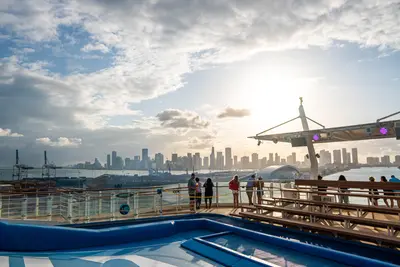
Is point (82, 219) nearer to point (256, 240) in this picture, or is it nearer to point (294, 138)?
point (256, 240)

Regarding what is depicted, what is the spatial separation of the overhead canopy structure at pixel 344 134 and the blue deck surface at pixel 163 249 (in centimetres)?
752

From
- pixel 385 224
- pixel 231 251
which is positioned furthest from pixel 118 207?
pixel 385 224

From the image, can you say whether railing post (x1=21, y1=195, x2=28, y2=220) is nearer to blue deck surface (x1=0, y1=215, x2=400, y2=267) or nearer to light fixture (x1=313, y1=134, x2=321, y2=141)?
blue deck surface (x1=0, y1=215, x2=400, y2=267)

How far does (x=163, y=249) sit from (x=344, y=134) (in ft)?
38.7

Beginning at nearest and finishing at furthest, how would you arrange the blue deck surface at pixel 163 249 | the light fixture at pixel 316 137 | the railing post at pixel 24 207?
the blue deck surface at pixel 163 249 < the railing post at pixel 24 207 < the light fixture at pixel 316 137

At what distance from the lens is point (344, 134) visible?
556 inches

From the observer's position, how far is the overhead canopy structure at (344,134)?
11.8 metres

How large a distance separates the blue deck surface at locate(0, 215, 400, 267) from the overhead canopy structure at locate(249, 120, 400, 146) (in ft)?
24.7

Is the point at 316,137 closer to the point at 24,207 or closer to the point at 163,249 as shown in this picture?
the point at 163,249

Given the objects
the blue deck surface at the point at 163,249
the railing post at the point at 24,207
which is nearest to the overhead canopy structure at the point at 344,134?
the blue deck surface at the point at 163,249

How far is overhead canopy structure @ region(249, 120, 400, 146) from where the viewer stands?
11.8 metres

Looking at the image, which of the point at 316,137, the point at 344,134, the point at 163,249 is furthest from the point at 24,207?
the point at 344,134

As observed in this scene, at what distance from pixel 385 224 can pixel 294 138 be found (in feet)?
32.4

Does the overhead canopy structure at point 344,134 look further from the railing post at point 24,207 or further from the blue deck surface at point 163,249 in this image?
the railing post at point 24,207
